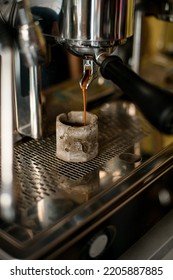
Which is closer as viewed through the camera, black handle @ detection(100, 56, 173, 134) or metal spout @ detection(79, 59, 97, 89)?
black handle @ detection(100, 56, 173, 134)

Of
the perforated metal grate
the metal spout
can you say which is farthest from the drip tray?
the metal spout

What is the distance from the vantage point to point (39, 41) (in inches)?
26.2

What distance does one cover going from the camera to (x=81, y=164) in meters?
0.68

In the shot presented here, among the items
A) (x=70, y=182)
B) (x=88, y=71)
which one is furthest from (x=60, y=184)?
(x=88, y=71)

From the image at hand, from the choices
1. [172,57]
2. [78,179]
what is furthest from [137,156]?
[172,57]

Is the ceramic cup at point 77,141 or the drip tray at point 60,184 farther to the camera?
the ceramic cup at point 77,141

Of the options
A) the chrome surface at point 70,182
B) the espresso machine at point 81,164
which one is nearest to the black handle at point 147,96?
the espresso machine at point 81,164

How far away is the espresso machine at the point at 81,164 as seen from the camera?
554 millimetres

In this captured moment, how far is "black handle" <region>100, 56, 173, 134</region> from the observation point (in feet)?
1.71

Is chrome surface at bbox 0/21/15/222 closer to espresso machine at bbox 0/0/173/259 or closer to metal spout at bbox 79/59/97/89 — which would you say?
espresso machine at bbox 0/0/173/259

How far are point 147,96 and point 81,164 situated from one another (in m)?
0.18

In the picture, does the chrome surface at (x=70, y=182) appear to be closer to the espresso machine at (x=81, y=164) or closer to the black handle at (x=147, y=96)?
the espresso machine at (x=81, y=164)

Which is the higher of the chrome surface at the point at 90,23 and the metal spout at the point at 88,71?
the chrome surface at the point at 90,23

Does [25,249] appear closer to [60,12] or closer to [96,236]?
[96,236]
